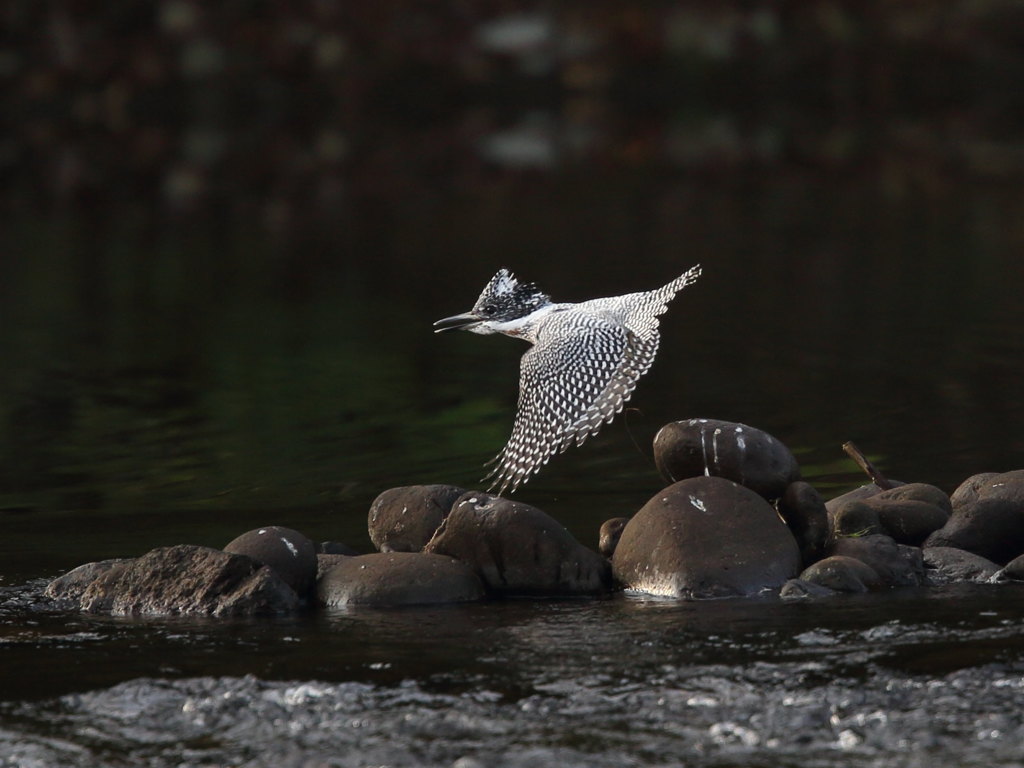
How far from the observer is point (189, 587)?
806 cm

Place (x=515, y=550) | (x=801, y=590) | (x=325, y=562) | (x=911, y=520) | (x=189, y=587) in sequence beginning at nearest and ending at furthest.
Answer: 1. (x=801, y=590)
2. (x=189, y=587)
3. (x=515, y=550)
4. (x=325, y=562)
5. (x=911, y=520)

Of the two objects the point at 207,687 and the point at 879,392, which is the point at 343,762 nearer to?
the point at 207,687

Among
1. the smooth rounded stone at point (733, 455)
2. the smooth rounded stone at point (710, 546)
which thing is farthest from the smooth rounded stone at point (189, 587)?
the smooth rounded stone at point (733, 455)

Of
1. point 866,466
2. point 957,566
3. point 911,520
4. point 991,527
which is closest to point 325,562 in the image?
point 866,466

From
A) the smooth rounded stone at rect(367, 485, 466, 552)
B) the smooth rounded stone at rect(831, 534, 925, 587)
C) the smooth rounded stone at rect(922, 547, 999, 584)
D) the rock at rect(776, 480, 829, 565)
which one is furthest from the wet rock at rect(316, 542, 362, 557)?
the smooth rounded stone at rect(922, 547, 999, 584)

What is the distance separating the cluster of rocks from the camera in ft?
26.5

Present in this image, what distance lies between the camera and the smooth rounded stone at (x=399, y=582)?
809 cm

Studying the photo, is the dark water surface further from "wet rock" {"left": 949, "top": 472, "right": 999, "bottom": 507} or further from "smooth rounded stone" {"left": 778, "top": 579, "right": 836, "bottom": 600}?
"wet rock" {"left": 949, "top": 472, "right": 999, "bottom": 507}

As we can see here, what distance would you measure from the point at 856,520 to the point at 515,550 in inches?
68.4

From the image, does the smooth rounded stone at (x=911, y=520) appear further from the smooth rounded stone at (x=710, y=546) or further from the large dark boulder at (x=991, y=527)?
the smooth rounded stone at (x=710, y=546)

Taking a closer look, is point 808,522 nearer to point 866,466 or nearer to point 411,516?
point 866,466

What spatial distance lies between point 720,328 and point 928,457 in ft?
25.9

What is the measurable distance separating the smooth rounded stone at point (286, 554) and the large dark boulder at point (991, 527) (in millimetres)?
3071

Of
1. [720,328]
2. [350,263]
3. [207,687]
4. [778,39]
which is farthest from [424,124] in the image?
[207,687]
